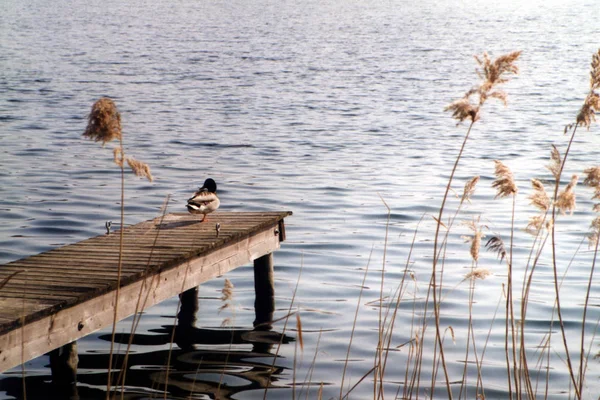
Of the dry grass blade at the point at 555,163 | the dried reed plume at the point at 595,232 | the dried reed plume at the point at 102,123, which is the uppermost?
the dried reed plume at the point at 102,123

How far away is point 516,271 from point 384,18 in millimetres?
56487

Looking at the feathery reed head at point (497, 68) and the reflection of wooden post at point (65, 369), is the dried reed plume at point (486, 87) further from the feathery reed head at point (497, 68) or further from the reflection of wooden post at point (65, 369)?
the reflection of wooden post at point (65, 369)

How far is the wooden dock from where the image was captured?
4891 mm

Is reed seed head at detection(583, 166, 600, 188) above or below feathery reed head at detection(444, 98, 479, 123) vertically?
below

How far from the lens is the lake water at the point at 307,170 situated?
6.84 meters

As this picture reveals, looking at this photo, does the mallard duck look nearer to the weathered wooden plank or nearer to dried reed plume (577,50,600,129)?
the weathered wooden plank

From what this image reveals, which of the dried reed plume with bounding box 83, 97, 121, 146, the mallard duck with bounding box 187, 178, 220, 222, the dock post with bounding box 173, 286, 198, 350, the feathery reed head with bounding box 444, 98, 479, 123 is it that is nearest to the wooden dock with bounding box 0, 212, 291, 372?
the mallard duck with bounding box 187, 178, 220, 222

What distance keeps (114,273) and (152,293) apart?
0.42 m

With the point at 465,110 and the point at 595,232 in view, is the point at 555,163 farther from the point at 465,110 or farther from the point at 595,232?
the point at 465,110

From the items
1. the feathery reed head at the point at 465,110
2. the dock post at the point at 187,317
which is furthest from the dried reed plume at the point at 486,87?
the dock post at the point at 187,317

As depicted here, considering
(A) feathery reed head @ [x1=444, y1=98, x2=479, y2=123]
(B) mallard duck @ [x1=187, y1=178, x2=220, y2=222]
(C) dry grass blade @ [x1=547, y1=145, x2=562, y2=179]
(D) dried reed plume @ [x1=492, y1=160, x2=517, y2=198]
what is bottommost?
(B) mallard duck @ [x1=187, y1=178, x2=220, y2=222]

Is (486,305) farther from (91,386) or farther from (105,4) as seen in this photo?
(105,4)

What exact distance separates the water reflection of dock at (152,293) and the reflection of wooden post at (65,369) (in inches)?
0.5

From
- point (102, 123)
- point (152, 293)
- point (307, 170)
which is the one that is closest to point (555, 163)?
point (102, 123)
